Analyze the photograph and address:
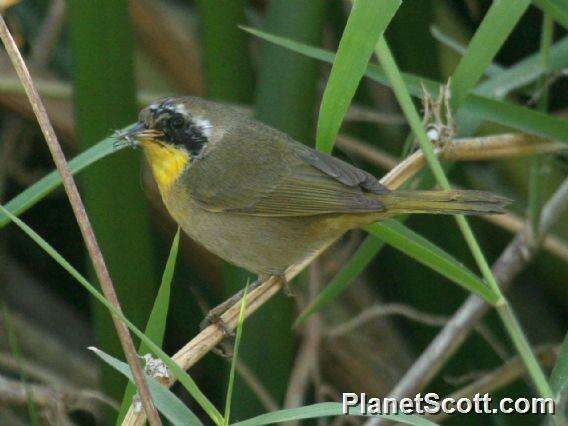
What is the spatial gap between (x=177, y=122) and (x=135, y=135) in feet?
0.51

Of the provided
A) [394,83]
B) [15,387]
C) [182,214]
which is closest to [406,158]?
[394,83]

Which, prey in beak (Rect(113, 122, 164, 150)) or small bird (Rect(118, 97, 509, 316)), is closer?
prey in beak (Rect(113, 122, 164, 150))

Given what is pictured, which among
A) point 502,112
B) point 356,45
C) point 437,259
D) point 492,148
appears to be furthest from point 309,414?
point 492,148

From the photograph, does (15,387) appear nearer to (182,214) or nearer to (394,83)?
(182,214)

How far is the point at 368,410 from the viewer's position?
1.62 m

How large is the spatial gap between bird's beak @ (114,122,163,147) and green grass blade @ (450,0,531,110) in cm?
80

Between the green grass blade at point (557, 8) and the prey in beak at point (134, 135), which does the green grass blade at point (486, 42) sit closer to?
the green grass blade at point (557, 8)

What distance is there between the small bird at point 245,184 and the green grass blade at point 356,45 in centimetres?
40

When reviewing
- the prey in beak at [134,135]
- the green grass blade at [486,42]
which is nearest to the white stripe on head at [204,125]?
the prey in beak at [134,135]

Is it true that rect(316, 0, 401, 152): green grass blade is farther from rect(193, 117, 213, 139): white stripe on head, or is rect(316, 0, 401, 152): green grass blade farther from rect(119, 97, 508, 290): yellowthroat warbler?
rect(193, 117, 213, 139): white stripe on head

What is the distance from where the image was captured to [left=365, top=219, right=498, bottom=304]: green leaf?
1773mm

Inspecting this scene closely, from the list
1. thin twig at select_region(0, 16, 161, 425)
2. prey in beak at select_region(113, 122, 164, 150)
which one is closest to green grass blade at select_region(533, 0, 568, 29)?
prey in beak at select_region(113, 122, 164, 150)

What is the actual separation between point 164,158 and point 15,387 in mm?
847

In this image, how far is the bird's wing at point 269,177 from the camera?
7.82 ft
